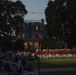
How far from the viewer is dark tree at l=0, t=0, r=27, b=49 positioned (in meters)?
87.4

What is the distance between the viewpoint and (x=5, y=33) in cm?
8581

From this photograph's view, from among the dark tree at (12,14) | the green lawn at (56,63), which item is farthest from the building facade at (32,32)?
the green lawn at (56,63)

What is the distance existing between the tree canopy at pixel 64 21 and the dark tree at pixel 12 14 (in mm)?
7073

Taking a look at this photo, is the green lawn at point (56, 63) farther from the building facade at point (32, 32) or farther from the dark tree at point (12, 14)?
the building facade at point (32, 32)

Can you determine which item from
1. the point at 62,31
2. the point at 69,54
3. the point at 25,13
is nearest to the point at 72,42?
the point at 62,31

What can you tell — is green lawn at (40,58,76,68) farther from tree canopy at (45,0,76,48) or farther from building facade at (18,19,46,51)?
building facade at (18,19,46,51)

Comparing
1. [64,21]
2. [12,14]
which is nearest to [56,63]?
[64,21]

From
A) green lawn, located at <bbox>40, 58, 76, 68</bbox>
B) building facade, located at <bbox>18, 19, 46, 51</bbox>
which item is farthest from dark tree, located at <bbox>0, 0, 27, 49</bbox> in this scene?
building facade, located at <bbox>18, 19, 46, 51</bbox>

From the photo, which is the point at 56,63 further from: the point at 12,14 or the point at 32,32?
the point at 32,32

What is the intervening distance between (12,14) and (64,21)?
1255cm

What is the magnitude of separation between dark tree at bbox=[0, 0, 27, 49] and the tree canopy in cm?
707

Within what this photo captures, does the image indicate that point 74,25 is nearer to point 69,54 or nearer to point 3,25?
point 3,25

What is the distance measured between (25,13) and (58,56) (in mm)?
29093

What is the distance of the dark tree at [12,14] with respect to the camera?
87438 mm
